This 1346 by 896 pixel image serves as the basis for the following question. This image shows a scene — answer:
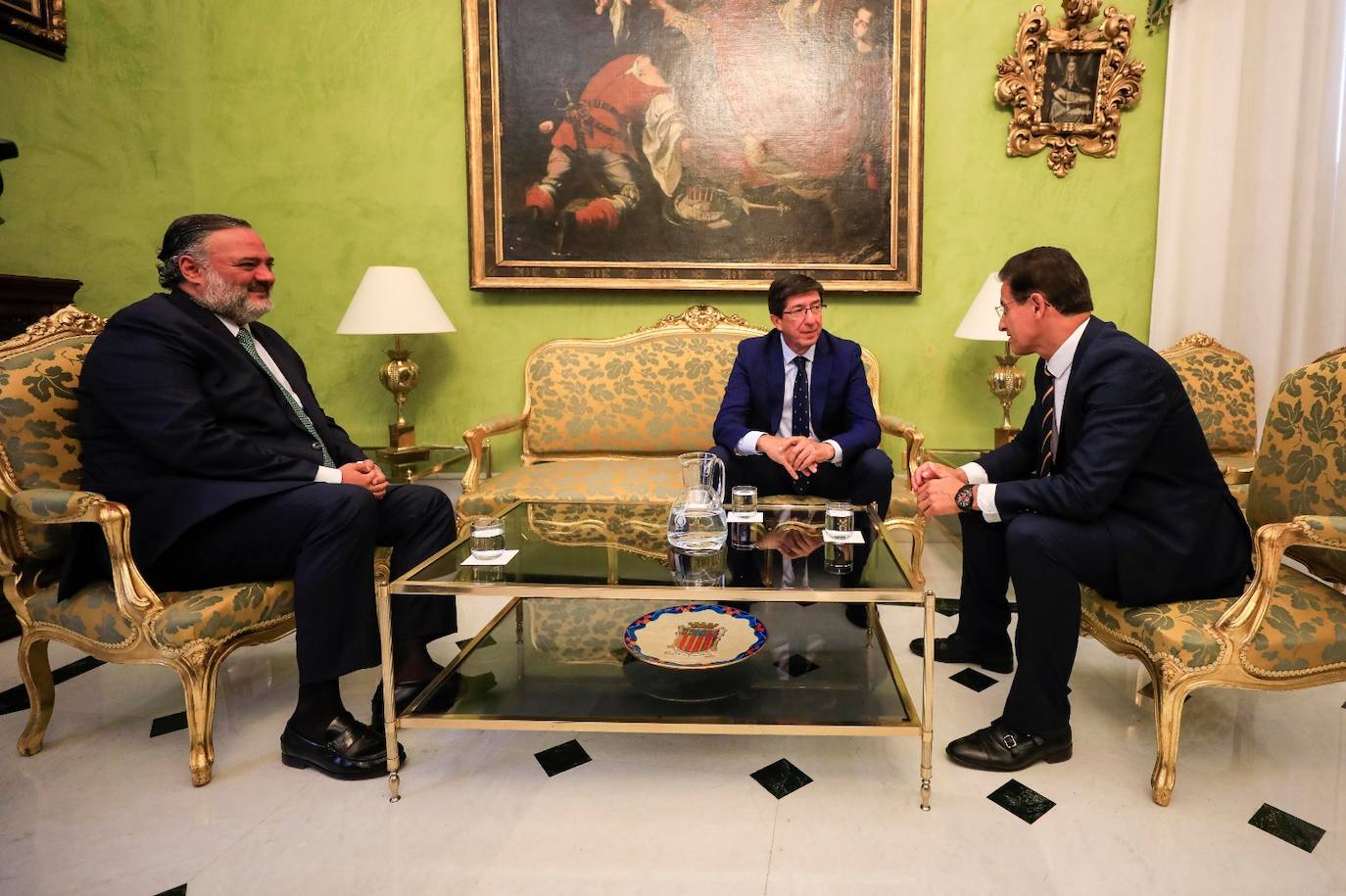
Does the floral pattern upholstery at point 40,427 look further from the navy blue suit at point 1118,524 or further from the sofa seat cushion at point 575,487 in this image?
the navy blue suit at point 1118,524

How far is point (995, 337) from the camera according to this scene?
370 centimetres

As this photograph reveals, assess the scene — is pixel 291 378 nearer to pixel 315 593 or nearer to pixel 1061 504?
pixel 315 593

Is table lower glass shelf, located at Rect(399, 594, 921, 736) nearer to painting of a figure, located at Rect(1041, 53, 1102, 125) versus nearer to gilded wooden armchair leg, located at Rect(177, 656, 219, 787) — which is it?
gilded wooden armchair leg, located at Rect(177, 656, 219, 787)

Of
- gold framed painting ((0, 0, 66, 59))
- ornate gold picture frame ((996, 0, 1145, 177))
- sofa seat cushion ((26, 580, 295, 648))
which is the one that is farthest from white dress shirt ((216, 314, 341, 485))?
ornate gold picture frame ((996, 0, 1145, 177))

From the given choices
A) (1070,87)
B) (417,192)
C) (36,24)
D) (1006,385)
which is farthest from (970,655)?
(36,24)

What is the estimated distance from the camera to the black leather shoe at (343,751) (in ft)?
6.81

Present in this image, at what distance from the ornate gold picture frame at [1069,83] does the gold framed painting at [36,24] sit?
4404 mm

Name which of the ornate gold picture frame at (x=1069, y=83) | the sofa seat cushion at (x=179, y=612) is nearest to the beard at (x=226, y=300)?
the sofa seat cushion at (x=179, y=612)

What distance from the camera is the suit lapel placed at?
339cm

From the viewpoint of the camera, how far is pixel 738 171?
4.11 m

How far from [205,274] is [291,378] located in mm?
→ 425

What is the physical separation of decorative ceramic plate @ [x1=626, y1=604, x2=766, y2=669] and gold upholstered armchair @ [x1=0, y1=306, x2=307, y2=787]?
39.7 inches

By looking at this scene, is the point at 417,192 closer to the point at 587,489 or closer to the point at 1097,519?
the point at 587,489

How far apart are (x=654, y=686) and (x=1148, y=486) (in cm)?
141
